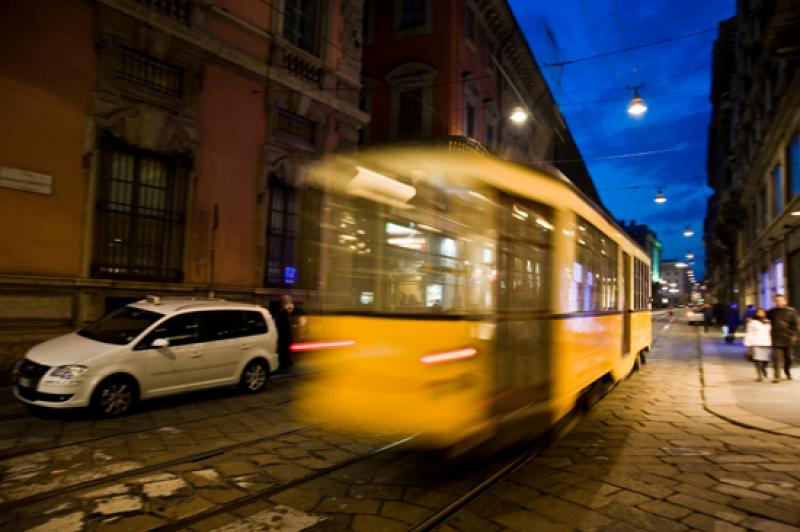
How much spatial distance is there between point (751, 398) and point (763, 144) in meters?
16.3

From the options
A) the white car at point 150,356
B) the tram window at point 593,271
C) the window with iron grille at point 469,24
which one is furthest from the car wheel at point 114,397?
the window with iron grille at point 469,24

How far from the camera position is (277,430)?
6523mm

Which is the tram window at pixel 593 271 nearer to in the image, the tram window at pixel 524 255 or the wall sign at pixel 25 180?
the tram window at pixel 524 255

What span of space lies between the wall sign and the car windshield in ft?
12.0

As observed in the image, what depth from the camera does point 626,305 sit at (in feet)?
32.4

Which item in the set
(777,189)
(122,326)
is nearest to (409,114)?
(777,189)

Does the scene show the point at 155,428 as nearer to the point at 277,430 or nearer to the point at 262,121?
the point at 277,430

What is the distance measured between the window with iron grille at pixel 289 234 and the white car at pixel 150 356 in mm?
5327

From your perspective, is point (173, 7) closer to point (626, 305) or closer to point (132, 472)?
point (132, 472)

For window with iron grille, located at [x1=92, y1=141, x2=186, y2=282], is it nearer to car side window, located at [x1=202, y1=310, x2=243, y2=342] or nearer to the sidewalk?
car side window, located at [x1=202, y1=310, x2=243, y2=342]

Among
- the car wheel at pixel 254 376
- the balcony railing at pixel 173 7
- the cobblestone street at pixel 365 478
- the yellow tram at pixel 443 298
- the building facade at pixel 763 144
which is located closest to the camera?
the cobblestone street at pixel 365 478

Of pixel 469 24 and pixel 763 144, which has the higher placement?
pixel 469 24

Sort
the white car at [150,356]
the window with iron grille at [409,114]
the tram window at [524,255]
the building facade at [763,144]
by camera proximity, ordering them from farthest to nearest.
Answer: the window with iron grille at [409,114] < the building facade at [763,144] < the white car at [150,356] < the tram window at [524,255]

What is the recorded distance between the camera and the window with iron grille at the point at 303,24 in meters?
15.3
